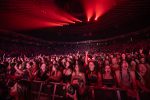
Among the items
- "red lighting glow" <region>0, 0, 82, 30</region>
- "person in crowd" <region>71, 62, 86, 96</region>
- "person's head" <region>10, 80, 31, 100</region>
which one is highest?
"red lighting glow" <region>0, 0, 82, 30</region>

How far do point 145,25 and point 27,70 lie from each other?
1044 cm

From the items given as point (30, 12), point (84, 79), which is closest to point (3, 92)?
point (84, 79)

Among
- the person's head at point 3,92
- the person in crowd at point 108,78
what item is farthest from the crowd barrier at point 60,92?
the person's head at point 3,92

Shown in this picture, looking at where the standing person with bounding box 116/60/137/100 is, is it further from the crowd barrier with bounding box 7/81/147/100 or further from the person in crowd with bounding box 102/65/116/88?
the crowd barrier with bounding box 7/81/147/100

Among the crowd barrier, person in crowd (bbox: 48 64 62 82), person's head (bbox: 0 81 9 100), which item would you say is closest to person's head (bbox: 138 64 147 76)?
the crowd barrier

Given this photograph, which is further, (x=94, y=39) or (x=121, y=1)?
(x=94, y=39)

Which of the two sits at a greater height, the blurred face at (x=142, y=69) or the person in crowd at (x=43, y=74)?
the blurred face at (x=142, y=69)

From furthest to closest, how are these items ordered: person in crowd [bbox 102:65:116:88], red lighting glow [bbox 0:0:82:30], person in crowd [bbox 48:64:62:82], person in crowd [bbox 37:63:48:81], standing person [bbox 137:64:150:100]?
red lighting glow [bbox 0:0:82:30] → person in crowd [bbox 37:63:48:81] → person in crowd [bbox 48:64:62:82] → person in crowd [bbox 102:65:116:88] → standing person [bbox 137:64:150:100]

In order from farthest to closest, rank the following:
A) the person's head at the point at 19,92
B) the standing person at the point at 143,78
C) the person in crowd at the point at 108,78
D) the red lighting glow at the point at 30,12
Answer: the red lighting glow at the point at 30,12
the person in crowd at the point at 108,78
the person's head at the point at 19,92
the standing person at the point at 143,78

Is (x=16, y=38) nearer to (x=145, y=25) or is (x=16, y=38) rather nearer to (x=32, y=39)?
(x=32, y=39)

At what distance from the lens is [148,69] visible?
412 cm

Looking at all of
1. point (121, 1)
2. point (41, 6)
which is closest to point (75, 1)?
point (41, 6)

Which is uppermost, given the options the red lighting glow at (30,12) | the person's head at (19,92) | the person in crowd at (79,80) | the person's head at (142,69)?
the red lighting glow at (30,12)

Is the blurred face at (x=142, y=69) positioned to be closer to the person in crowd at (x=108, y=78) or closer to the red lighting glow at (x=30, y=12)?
the person in crowd at (x=108, y=78)
